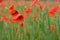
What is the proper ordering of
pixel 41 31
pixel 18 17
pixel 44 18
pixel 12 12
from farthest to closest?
pixel 44 18 < pixel 41 31 < pixel 12 12 < pixel 18 17

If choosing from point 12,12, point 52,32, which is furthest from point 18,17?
point 52,32

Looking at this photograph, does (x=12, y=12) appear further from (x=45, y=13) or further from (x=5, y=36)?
(x=45, y=13)

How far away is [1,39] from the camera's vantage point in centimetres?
157

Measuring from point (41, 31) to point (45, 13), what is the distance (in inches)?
8.2

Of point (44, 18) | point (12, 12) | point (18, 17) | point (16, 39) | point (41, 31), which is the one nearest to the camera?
point (18, 17)

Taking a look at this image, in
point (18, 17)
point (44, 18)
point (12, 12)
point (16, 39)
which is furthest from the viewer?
point (44, 18)

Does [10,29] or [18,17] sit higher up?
[18,17]

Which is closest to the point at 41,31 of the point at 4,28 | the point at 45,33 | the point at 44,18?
the point at 45,33

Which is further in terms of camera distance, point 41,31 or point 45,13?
point 45,13

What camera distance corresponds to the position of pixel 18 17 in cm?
133

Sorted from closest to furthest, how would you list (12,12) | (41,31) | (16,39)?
(12,12) < (16,39) < (41,31)

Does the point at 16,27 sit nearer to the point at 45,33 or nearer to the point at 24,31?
the point at 24,31

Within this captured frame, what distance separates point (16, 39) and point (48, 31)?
0.24 m

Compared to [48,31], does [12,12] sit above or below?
above
